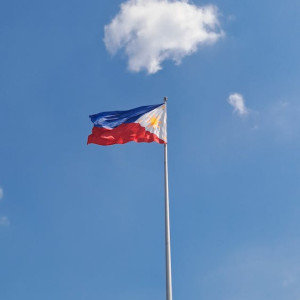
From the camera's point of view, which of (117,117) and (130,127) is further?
(117,117)

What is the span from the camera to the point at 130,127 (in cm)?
2845

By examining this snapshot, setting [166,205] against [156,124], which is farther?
[156,124]

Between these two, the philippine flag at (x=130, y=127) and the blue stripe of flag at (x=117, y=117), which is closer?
the philippine flag at (x=130, y=127)

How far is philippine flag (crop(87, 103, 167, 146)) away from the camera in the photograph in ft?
91.7

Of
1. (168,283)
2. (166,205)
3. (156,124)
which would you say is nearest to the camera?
(168,283)

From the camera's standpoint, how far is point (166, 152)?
26953 mm

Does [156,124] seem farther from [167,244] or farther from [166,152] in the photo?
[167,244]

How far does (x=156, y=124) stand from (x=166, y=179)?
15.9 feet

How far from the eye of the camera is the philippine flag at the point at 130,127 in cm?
2794

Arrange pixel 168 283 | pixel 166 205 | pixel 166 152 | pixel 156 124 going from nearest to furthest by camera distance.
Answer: pixel 168 283 < pixel 166 205 < pixel 166 152 < pixel 156 124

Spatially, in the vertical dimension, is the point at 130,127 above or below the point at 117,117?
below

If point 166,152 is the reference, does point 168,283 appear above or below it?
below

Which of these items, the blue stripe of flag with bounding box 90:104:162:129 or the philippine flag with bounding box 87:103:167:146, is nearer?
the philippine flag with bounding box 87:103:167:146

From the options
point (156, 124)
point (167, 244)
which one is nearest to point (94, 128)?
point (156, 124)
